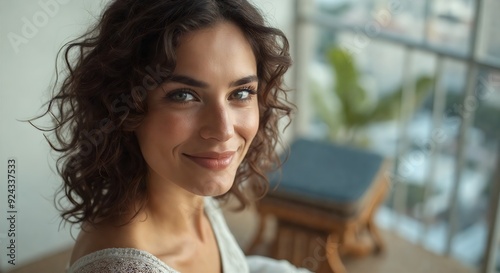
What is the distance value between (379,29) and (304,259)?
1.26m

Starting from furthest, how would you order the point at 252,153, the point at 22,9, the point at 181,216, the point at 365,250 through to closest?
1. the point at 365,250
2. the point at 22,9
3. the point at 252,153
4. the point at 181,216

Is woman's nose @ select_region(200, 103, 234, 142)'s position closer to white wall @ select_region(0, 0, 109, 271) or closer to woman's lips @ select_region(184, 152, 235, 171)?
woman's lips @ select_region(184, 152, 235, 171)

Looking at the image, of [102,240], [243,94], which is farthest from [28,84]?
[243,94]

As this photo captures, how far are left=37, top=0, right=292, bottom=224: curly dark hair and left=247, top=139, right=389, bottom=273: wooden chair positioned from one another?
1.01m

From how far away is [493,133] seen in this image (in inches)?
101

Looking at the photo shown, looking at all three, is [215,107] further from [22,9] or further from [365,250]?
[365,250]

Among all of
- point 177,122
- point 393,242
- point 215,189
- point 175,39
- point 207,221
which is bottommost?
point 393,242

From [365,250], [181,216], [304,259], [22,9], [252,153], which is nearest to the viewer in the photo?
[181,216]

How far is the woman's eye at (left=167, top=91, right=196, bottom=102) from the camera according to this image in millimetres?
1092

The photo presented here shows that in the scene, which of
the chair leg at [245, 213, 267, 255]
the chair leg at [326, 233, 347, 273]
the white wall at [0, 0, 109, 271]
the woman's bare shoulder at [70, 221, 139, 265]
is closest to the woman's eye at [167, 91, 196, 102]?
the woman's bare shoulder at [70, 221, 139, 265]

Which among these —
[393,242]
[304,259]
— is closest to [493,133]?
[393,242]

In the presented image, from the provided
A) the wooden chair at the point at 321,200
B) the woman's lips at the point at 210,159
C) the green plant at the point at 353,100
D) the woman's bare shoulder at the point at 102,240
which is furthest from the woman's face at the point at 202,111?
the green plant at the point at 353,100

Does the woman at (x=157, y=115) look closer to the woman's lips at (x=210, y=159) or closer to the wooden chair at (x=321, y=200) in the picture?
the woman's lips at (x=210, y=159)

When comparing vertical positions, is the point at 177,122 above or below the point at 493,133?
above
